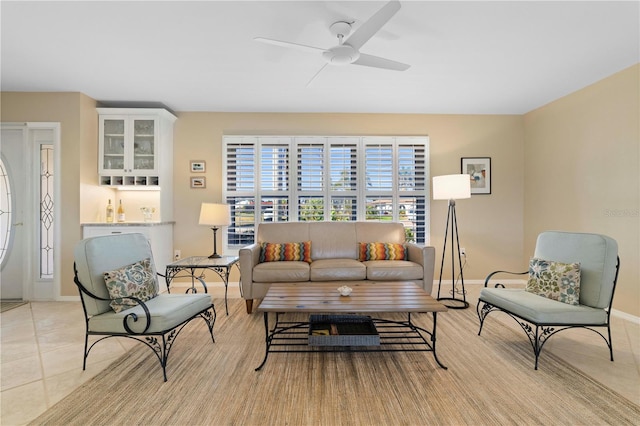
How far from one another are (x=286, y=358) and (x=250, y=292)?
46.7 inches

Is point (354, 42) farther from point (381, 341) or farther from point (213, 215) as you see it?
Result: point (213, 215)

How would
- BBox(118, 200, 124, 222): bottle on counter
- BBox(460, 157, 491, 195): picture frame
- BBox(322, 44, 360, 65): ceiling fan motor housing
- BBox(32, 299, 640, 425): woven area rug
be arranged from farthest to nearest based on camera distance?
BBox(460, 157, 491, 195): picture frame
BBox(118, 200, 124, 222): bottle on counter
BBox(322, 44, 360, 65): ceiling fan motor housing
BBox(32, 299, 640, 425): woven area rug

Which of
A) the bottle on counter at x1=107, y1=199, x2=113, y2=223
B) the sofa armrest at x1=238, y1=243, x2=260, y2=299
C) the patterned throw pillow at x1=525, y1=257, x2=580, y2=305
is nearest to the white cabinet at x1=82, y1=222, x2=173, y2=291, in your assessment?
the bottle on counter at x1=107, y1=199, x2=113, y2=223

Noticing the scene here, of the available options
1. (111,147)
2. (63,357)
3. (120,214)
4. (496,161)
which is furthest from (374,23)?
(120,214)

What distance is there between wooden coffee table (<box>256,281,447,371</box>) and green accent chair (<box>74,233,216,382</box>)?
25.2 inches

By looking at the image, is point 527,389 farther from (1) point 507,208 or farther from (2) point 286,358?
(1) point 507,208

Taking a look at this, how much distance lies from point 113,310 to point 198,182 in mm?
2636

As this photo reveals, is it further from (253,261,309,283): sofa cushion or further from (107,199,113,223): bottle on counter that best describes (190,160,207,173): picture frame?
(253,261,309,283): sofa cushion

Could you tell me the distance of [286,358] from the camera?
7.56 feet

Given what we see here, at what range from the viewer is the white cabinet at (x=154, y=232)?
3857 millimetres

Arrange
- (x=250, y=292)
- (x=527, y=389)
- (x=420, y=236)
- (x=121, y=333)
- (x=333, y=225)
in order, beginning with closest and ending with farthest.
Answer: (x=527, y=389), (x=121, y=333), (x=250, y=292), (x=333, y=225), (x=420, y=236)

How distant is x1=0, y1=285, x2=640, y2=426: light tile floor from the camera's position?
6.19 feet

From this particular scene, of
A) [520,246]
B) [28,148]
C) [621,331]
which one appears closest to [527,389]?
[621,331]

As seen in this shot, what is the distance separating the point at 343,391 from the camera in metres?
1.89
